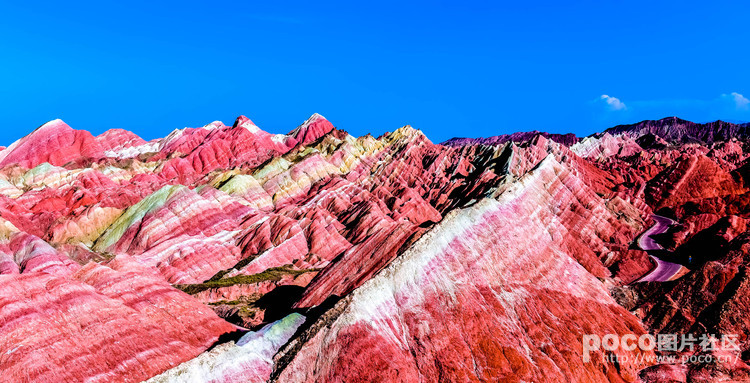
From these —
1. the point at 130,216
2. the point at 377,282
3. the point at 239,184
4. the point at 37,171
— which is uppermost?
the point at 37,171

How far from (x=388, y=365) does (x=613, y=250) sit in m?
44.2

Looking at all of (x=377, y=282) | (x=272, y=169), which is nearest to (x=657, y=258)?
(x=377, y=282)

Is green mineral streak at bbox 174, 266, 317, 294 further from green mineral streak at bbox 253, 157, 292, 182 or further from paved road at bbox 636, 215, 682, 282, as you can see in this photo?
green mineral streak at bbox 253, 157, 292, 182

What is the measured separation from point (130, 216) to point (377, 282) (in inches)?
3259

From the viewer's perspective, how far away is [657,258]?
63688 millimetres

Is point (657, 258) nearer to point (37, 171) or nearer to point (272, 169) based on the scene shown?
point (272, 169)

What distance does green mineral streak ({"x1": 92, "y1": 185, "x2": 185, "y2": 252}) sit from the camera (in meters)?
97.5

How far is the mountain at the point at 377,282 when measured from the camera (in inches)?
1167

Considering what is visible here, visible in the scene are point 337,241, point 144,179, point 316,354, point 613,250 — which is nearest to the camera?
point 316,354

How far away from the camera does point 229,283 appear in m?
71.7

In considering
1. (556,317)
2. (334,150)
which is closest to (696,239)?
(556,317)

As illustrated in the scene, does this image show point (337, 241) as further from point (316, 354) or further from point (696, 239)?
point (316, 354)

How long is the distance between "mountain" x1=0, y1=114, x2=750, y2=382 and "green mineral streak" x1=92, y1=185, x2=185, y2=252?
0.45m

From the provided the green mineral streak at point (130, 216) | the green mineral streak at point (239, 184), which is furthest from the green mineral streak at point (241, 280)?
the green mineral streak at point (239, 184)
